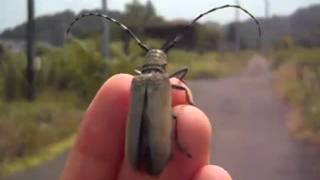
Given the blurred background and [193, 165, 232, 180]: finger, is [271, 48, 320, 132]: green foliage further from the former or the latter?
[193, 165, 232, 180]: finger

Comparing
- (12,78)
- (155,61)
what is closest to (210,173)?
(155,61)

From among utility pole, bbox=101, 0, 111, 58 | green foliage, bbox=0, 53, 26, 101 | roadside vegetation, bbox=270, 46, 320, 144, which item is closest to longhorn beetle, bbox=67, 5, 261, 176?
roadside vegetation, bbox=270, 46, 320, 144

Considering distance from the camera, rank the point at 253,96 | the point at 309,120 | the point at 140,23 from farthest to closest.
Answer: the point at 140,23
the point at 253,96
the point at 309,120

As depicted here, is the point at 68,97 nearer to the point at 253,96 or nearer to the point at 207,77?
the point at 253,96

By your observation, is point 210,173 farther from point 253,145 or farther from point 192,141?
point 253,145

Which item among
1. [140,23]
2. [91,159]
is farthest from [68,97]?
[91,159]

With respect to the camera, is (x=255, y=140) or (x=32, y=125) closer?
(x=255, y=140)

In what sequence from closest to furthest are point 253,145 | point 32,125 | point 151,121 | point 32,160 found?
1. point 151,121
2. point 32,160
3. point 253,145
4. point 32,125
